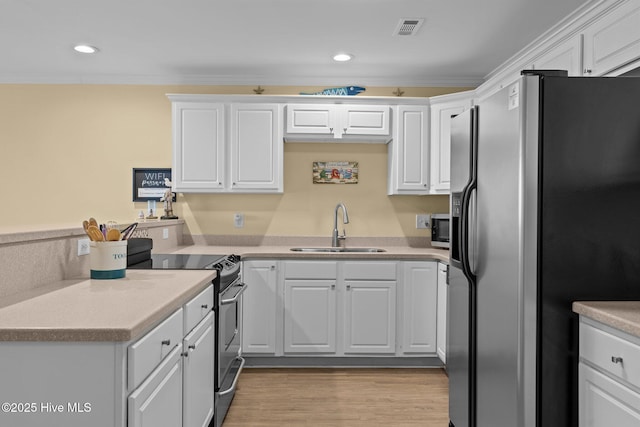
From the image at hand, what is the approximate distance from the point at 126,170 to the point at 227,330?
223 centimetres

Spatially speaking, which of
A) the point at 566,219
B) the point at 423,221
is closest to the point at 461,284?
the point at 566,219

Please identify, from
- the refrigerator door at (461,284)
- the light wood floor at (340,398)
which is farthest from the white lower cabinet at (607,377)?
the light wood floor at (340,398)

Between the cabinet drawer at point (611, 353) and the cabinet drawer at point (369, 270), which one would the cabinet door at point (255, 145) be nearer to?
the cabinet drawer at point (369, 270)

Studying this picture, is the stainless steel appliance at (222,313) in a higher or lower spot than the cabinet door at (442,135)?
lower

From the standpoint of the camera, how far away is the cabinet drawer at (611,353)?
50.7 inches

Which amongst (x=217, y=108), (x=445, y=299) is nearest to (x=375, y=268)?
(x=445, y=299)

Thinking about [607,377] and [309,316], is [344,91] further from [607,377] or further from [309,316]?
[607,377]

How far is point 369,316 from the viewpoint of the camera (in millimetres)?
3379

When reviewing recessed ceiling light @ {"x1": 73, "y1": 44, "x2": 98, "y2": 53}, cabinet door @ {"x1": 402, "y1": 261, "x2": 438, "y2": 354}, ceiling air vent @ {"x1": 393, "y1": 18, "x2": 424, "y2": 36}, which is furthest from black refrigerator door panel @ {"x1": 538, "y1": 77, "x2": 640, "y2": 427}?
recessed ceiling light @ {"x1": 73, "y1": 44, "x2": 98, "y2": 53}

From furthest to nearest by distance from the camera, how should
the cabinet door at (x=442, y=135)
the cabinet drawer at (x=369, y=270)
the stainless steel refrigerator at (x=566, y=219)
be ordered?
the cabinet door at (x=442, y=135) < the cabinet drawer at (x=369, y=270) < the stainless steel refrigerator at (x=566, y=219)

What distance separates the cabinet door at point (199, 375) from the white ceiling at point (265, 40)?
1900mm

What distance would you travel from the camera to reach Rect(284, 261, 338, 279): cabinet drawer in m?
3.34

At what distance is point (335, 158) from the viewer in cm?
402

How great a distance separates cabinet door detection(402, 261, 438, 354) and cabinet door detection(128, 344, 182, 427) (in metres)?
2.11
